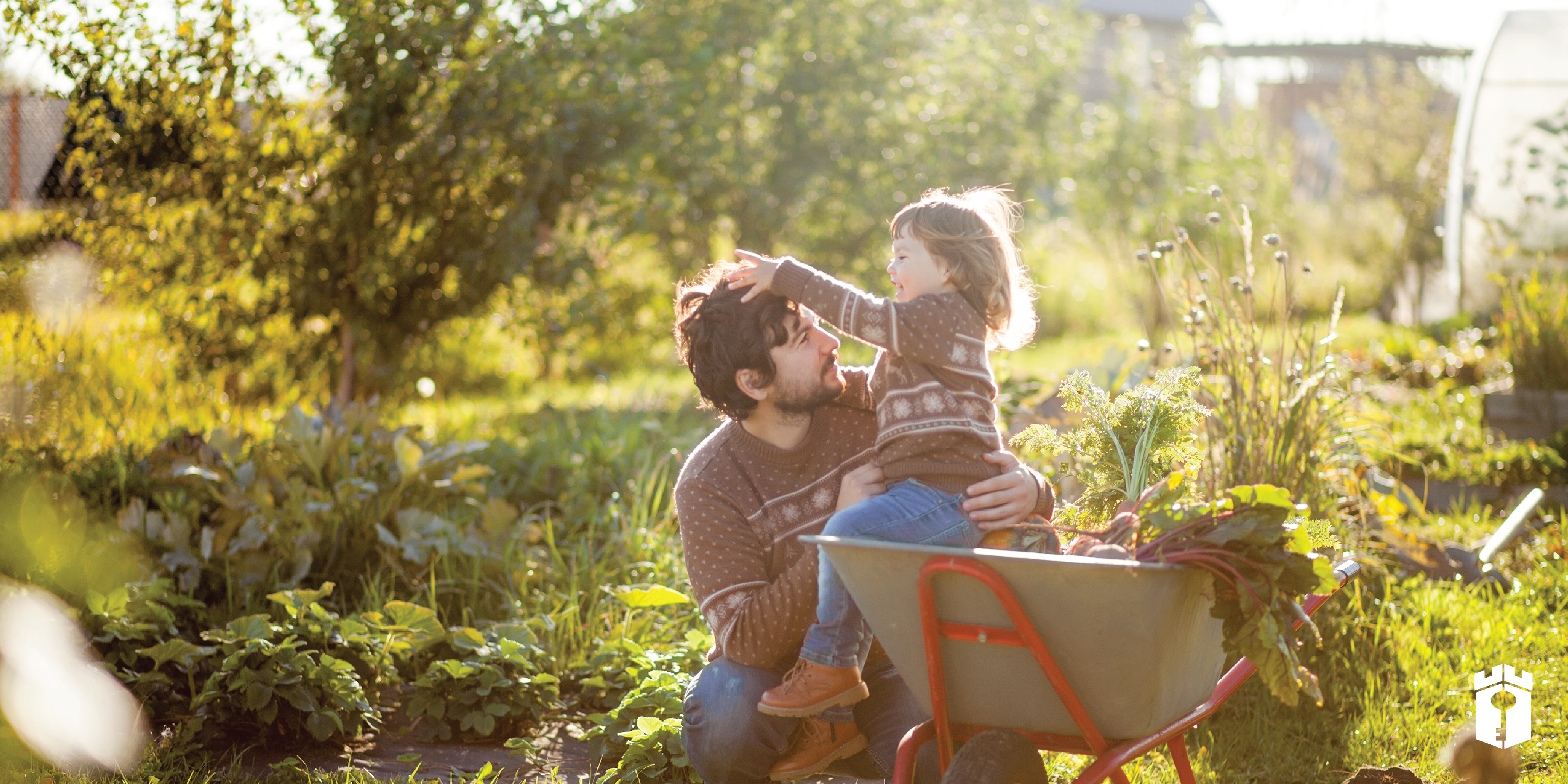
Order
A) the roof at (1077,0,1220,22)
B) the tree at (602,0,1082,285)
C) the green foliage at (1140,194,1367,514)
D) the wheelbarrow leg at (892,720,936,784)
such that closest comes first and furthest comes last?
the wheelbarrow leg at (892,720,936,784) < the green foliage at (1140,194,1367,514) < the tree at (602,0,1082,285) < the roof at (1077,0,1220,22)

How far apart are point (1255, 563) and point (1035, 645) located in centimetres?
34

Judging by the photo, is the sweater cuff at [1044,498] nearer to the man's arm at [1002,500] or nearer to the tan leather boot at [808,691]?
the man's arm at [1002,500]

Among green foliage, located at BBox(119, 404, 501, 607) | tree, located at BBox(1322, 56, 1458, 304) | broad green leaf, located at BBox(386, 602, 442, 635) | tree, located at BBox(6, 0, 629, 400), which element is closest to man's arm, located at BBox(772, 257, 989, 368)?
broad green leaf, located at BBox(386, 602, 442, 635)

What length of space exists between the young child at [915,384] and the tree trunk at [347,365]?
417cm

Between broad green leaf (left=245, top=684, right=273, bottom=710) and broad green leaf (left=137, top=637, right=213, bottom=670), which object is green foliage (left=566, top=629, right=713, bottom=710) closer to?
broad green leaf (left=245, top=684, right=273, bottom=710)

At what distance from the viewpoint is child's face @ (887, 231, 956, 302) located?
8.19ft

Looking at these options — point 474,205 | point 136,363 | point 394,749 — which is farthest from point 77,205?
point 394,749

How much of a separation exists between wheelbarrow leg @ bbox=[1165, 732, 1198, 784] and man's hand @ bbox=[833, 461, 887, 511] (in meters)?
0.69

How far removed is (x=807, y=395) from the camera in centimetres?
256

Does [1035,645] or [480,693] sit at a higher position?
[1035,645]

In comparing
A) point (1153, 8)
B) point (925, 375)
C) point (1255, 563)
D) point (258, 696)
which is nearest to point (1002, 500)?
point (925, 375)

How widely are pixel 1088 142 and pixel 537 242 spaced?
17.7 ft

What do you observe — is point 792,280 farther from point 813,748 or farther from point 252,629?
point 252,629

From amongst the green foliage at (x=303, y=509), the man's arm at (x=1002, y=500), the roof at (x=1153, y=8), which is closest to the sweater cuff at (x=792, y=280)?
the man's arm at (x=1002, y=500)
